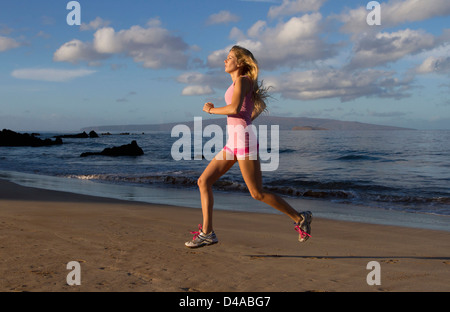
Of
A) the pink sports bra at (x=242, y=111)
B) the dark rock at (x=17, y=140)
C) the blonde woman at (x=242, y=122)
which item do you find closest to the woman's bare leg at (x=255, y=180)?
the blonde woman at (x=242, y=122)

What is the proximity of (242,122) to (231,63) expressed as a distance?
0.67 meters

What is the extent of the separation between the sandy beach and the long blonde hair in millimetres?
1678

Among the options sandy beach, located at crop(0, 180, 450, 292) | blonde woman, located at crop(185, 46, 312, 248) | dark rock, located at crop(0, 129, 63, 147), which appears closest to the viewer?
sandy beach, located at crop(0, 180, 450, 292)

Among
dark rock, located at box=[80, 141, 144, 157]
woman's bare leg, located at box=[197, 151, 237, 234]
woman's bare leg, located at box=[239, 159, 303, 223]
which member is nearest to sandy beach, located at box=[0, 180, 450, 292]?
woman's bare leg, located at box=[197, 151, 237, 234]

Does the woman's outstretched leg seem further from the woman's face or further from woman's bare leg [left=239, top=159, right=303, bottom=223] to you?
the woman's face

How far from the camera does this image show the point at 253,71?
171 inches

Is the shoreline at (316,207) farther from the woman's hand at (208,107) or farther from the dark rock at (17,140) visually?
the dark rock at (17,140)

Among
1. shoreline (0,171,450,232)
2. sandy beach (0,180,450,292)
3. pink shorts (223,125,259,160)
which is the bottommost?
shoreline (0,171,450,232)

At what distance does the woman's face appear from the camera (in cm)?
438

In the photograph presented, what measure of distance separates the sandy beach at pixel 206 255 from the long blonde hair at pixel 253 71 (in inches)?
66.1

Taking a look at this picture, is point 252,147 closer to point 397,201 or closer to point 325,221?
point 325,221

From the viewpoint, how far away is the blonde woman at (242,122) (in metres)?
4.18

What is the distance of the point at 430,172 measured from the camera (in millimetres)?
17328

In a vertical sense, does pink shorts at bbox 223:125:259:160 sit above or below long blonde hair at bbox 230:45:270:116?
below
